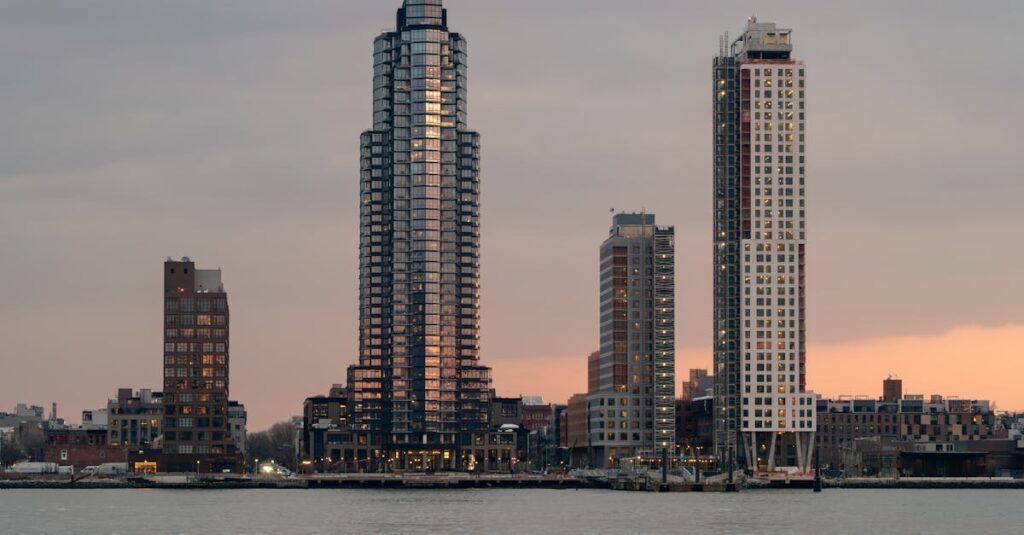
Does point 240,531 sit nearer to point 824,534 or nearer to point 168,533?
point 168,533

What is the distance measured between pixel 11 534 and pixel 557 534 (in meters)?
55.9

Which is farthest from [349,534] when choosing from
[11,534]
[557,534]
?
[11,534]

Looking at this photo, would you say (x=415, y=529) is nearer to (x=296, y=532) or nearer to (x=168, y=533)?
(x=296, y=532)

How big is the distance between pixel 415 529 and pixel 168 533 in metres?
25.4

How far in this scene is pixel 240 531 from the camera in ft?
648

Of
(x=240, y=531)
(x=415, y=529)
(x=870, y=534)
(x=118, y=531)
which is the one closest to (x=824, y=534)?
(x=870, y=534)

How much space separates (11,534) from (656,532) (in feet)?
217

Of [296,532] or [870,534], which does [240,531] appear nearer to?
[296,532]

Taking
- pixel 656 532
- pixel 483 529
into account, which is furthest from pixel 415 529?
pixel 656 532

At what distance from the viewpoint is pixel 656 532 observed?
196750mm

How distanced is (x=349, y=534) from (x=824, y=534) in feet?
159

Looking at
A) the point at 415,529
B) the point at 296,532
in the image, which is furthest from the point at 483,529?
the point at 296,532

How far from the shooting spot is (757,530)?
200m

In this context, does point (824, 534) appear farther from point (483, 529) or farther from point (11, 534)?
point (11, 534)
